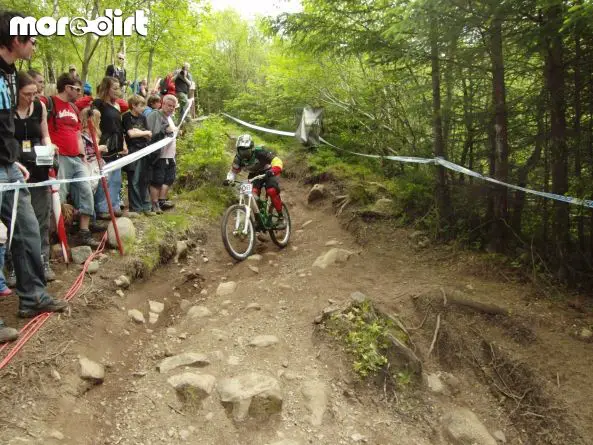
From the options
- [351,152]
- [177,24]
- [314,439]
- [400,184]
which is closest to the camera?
[314,439]

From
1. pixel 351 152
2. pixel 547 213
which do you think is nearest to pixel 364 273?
pixel 547 213

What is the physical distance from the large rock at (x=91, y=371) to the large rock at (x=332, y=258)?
11.1 feet

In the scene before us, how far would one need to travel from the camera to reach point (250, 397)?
12.1 ft

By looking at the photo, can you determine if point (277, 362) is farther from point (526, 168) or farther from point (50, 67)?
point (50, 67)

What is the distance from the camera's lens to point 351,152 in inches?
446

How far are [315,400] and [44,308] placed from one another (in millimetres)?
2717

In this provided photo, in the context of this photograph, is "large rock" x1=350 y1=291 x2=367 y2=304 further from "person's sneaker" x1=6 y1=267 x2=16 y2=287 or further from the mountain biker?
"person's sneaker" x1=6 y1=267 x2=16 y2=287

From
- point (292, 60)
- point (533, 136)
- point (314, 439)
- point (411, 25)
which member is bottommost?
point (314, 439)

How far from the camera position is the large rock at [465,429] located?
3955 millimetres

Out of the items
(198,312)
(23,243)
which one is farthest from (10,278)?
(198,312)

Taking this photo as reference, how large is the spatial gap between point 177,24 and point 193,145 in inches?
340

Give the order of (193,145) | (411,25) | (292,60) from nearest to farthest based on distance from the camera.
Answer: (411,25) < (193,145) < (292,60)

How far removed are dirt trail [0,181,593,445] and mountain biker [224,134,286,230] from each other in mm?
1541

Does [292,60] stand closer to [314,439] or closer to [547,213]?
[547,213]
